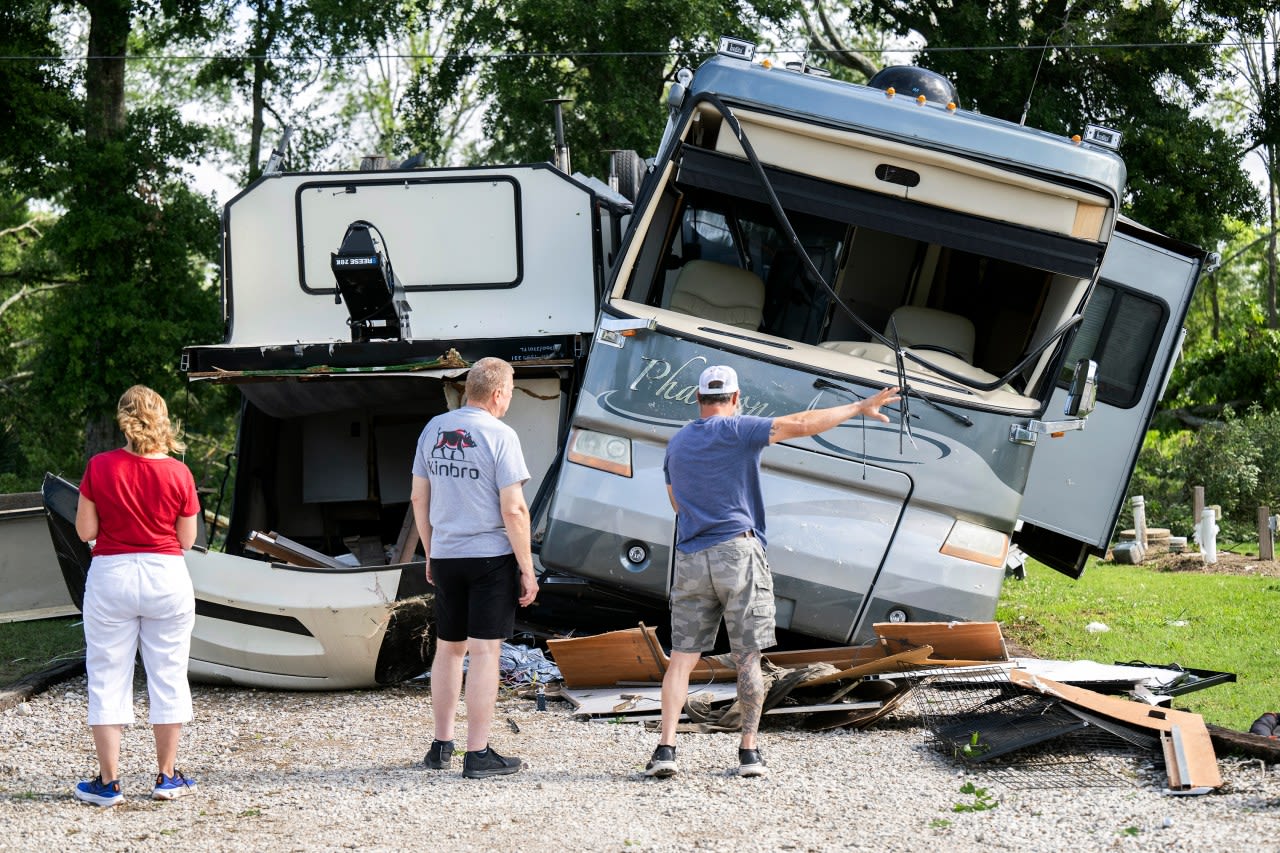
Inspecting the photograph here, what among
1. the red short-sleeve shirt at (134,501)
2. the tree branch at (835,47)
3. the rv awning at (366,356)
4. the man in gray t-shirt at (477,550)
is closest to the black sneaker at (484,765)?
the man in gray t-shirt at (477,550)

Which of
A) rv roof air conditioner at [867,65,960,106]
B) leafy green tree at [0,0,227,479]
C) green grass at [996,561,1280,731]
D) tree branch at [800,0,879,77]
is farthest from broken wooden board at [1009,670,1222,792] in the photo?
tree branch at [800,0,879,77]

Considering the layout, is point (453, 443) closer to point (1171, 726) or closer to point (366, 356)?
point (1171, 726)

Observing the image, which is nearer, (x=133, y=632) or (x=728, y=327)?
(x=133, y=632)

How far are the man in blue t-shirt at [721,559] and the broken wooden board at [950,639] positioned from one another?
5.41 ft

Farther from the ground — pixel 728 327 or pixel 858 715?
pixel 728 327

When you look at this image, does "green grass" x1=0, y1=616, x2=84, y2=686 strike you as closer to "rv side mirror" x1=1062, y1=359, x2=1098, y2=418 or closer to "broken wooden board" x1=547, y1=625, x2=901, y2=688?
"broken wooden board" x1=547, y1=625, x2=901, y2=688

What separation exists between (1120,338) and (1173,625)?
2.42m

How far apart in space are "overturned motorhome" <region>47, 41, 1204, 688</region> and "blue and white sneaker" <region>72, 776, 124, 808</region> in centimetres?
216

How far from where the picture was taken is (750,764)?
19.8ft

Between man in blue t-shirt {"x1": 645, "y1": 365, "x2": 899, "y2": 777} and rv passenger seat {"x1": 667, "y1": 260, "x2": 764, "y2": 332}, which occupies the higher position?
rv passenger seat {"x1": 667, "y1": 260, "x2": 764, "y2": 332}

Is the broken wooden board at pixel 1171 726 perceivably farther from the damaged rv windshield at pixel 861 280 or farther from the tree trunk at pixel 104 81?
the tree trunk at pixel 104 81

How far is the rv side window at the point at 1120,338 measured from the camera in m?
10.2

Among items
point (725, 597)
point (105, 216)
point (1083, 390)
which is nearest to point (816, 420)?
point (725, 597)

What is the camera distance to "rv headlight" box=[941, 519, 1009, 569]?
25.9ft
